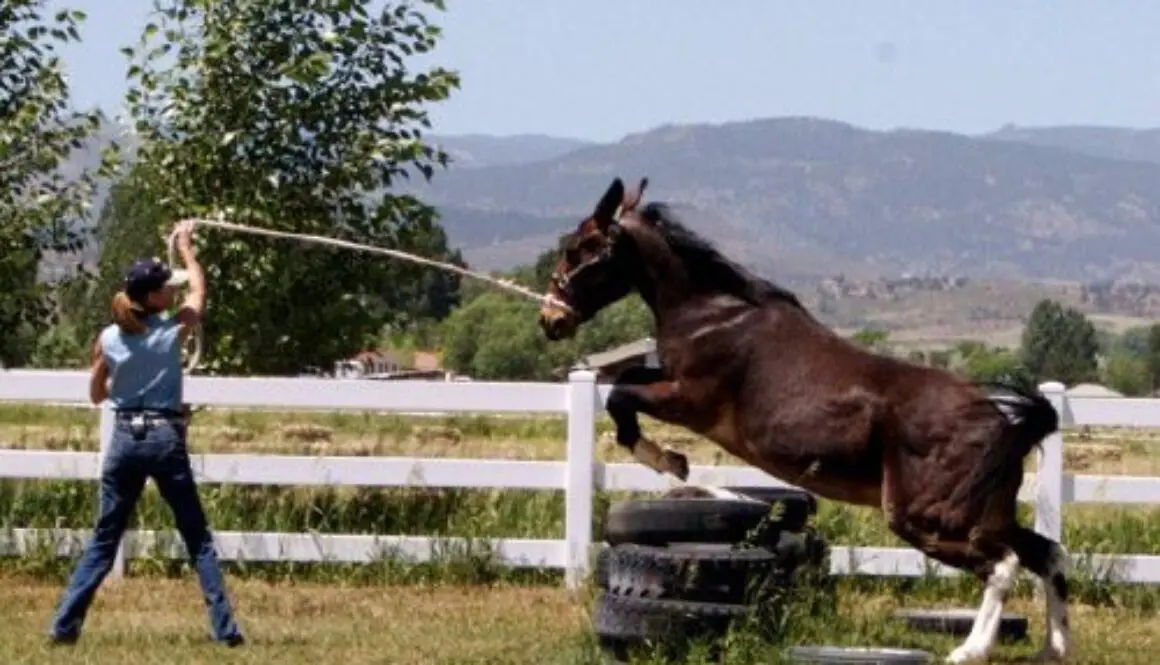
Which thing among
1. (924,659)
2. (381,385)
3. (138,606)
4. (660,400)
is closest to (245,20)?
(381,385)

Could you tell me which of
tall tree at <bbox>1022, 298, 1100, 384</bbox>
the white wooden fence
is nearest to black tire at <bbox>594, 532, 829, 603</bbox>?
the white wooden fence

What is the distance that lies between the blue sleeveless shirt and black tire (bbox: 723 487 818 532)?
118 inches

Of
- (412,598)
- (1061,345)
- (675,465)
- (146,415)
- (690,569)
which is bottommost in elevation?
(1061,345)

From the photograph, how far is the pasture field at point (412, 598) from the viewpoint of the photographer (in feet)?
39.8

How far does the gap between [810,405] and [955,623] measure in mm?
1883

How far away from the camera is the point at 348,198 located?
18.1 m

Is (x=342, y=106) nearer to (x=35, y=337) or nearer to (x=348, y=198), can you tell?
(x=348, y=198)

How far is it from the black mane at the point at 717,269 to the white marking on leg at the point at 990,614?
1761 mm

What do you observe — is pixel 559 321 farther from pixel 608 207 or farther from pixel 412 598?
pixel 412 598

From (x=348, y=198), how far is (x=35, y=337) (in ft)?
12.6

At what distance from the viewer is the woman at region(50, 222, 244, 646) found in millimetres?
11836

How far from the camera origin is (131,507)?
40.0 ft

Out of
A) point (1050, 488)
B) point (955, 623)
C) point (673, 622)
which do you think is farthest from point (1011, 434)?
point (1050, 488)

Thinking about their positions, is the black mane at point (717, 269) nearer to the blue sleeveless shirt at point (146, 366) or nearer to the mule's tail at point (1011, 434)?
the mule's tail at point (1011, 434)
